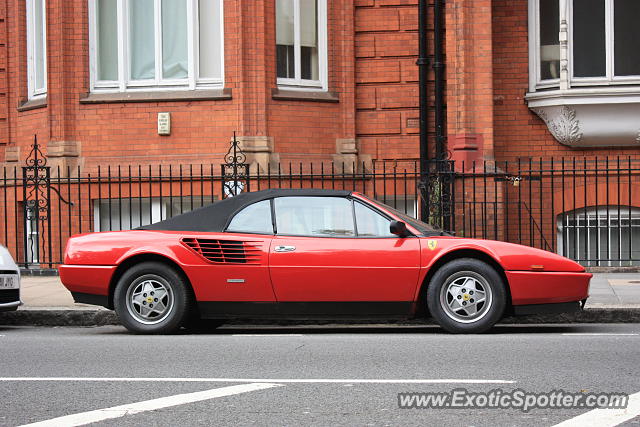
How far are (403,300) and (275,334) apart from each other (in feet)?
4.36

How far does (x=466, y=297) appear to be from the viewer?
9.70 metres

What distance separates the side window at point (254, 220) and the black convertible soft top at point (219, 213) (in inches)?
1.7

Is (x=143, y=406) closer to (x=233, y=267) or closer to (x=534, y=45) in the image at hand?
(x=233, y=267)

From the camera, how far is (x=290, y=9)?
56.4ft

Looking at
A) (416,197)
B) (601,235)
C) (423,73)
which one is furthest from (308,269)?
(601,235)

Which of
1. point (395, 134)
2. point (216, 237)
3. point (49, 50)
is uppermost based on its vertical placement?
point (49, 50)

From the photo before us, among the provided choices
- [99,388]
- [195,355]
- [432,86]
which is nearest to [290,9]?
[432,86]

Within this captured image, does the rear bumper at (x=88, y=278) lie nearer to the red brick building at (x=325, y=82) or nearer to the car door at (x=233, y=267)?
the car door at (x=233, y=267)

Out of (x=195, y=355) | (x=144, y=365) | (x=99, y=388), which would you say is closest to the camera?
(x=99, y=388)

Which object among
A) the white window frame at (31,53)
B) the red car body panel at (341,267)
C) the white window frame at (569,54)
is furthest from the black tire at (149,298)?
the white window frame at (569,54)

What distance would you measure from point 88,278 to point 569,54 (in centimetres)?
966

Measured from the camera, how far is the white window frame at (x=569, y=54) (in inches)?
660

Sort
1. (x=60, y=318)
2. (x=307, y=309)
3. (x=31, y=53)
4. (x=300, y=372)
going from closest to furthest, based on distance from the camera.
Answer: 1. (x=300, y=372)
2. (x=307, y=309)
3. (x=60, y=318)
4. (x=31, y=53)

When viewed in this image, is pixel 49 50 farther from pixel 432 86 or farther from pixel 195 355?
pixel 195 355
